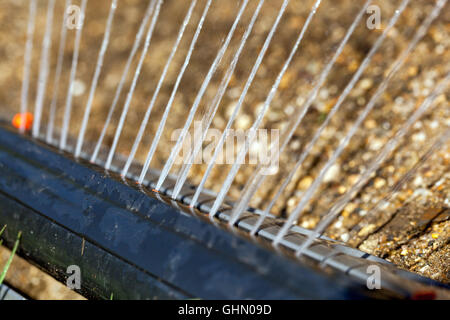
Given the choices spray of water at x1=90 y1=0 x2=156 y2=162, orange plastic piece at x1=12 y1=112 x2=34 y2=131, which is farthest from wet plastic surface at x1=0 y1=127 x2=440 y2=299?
spray of water at x1=90 y1=0 x2=156 y2=162

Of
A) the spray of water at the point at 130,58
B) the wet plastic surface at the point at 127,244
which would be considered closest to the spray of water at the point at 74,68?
the spray of water at the point at 130,58

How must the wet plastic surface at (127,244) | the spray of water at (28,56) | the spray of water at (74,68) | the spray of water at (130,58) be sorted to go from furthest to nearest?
the spray of water at (28,56) → the spray of water at (74,68) → the spray of water at (130,58) → the wet plastic surface at (127,244)

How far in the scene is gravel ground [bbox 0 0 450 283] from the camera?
1667mm

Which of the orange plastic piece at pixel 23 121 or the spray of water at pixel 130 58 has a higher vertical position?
the spray of water at pixel 130 58

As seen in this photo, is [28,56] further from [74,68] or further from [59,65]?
[74,68]

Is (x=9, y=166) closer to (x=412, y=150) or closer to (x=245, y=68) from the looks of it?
(x=245, y=68)

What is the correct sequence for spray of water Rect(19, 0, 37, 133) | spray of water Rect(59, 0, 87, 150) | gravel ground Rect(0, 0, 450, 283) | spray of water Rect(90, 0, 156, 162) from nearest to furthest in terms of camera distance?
gravel ground Rect(0, 0, 450, 283) → spray of water Rect(90, 0, 156, 162) → spray of water Rect(59, 0, 87, 150) → spray of water Rect(19, 0, 37, 133)

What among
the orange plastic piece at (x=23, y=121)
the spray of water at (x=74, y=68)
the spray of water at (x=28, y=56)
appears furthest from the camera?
the spray of water at (x=28, y=56)

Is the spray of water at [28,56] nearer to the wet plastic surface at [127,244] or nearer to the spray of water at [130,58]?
the spray of water at [130,58]

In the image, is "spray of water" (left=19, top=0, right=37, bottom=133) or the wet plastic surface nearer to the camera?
the wet plastic surface

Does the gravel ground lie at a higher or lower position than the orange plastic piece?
higher

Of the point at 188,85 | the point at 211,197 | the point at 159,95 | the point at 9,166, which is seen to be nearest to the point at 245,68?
the point at 188,85

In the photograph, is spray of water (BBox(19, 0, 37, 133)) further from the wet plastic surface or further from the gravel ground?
the wet plastic surface

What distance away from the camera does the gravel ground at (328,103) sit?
1.67 metres
